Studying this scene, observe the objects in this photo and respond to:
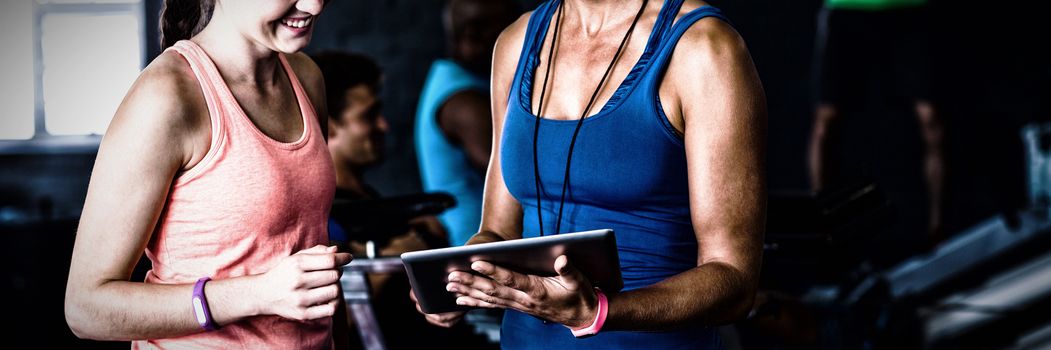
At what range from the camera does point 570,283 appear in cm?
108

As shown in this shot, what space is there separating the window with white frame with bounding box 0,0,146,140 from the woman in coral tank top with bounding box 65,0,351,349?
17.7 feet

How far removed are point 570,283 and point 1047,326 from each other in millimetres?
3537

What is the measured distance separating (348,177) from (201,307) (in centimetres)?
184

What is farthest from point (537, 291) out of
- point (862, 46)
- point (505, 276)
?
point (862, 46)

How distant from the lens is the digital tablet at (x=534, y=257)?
3.54 ft

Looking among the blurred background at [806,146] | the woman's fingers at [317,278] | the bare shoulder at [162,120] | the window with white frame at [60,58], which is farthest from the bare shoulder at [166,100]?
the window with white frame at [60,58]

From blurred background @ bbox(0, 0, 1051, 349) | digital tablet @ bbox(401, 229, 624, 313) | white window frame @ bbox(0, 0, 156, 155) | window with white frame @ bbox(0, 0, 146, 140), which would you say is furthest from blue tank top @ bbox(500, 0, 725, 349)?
white window frame @ bbox(0, 0, 156, 155)

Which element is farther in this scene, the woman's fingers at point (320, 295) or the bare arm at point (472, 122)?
the bare arm at point (472, 122)

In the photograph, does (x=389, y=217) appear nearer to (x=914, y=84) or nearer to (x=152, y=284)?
(x=152, y=284)

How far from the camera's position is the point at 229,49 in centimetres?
123

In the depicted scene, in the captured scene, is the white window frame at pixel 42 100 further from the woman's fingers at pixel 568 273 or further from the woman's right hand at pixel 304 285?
the woman's fingers at pixel 568 273

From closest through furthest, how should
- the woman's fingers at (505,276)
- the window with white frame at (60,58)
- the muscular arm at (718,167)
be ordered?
the woman's fingers at (505,276) → the muscular arm at (718,167) → the window with white frame at (60,58)

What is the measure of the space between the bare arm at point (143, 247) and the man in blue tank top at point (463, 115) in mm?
1677

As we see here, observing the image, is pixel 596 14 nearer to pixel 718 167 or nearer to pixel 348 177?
pixel 718 167
